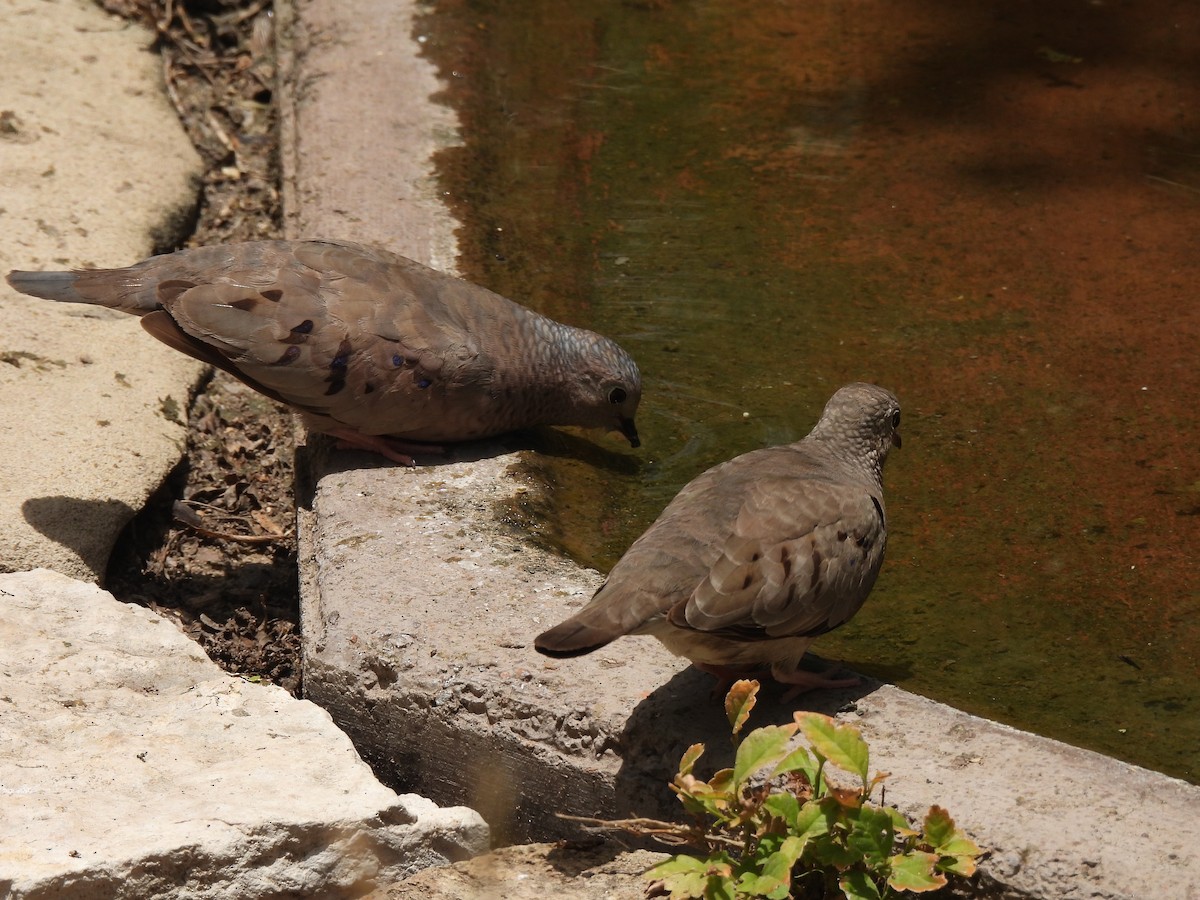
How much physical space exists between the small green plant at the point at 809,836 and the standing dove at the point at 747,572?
29 centimetres

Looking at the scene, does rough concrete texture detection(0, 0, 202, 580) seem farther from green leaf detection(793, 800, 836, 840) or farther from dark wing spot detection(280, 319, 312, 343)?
green leaf detection(793, 800, 836, 840)

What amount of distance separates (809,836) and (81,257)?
410 cm

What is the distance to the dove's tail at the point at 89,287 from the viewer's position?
482 centimetres

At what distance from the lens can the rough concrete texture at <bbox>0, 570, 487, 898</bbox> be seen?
9.95ft

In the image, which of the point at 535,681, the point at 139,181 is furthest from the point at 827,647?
the point at 139,181

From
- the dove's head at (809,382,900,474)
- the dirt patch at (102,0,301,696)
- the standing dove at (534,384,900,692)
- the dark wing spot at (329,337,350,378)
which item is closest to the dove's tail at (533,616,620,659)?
the standing dove at (534,384,900,692)

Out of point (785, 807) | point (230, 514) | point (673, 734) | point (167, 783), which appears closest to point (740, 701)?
point (785, 807)

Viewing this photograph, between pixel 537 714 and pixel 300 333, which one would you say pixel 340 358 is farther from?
pixel 537 714

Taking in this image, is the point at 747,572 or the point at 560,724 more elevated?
the point at 747,572

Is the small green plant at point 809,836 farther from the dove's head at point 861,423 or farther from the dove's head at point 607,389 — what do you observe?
the dove's head at point 607,389

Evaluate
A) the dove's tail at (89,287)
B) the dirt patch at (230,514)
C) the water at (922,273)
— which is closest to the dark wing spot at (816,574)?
the water at (922,273)

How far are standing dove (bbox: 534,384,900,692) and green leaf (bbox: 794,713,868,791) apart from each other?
41 cm

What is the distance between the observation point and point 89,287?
4.86m

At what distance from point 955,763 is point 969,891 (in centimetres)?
30
